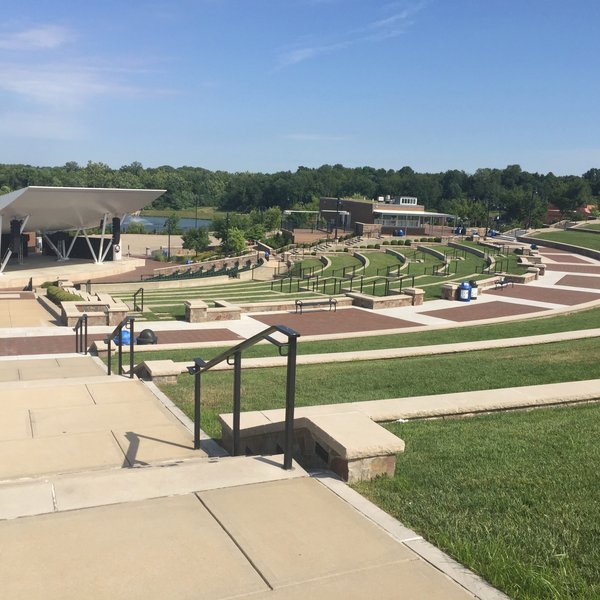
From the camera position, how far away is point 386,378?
9.90m

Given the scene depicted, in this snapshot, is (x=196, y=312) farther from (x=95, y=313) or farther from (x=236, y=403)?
(x=236, y=403)

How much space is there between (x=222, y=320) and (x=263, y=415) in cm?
1465

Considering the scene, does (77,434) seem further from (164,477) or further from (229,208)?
(229,208)

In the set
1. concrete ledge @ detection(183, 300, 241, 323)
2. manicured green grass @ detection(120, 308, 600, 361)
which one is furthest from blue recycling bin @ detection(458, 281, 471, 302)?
concrete ledge @ detection(183, 300, 241, 323)

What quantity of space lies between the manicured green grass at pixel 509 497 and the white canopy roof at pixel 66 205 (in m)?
33.8

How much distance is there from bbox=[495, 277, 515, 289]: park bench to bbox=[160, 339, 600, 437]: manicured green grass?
62.1 feet

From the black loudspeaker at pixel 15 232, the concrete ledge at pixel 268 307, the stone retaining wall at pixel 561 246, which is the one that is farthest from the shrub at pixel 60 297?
the stone retaining wall at pixel 561 246

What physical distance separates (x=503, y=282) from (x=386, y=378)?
22745 mm

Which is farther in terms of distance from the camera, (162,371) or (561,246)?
(561,246)

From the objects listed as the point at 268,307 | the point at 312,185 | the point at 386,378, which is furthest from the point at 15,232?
the point at 312,185

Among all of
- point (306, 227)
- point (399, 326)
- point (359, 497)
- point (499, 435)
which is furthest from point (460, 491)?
point (306, 227)

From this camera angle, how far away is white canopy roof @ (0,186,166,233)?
3644 centimetres

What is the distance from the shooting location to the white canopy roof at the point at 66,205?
120 feet

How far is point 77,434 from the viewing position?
662 cm
